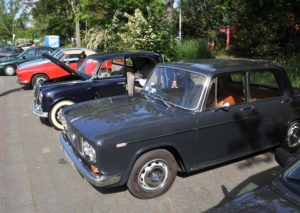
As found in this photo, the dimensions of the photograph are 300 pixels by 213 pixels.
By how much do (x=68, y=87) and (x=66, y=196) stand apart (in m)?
3.41

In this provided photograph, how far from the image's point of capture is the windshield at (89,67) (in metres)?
7.76

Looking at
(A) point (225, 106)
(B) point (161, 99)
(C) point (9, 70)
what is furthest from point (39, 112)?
(C) point (9, 70)

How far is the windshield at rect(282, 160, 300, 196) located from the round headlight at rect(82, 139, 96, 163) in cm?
207

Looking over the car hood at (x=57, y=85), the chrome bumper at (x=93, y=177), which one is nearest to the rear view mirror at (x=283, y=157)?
the chrome bumper at (x=93, y=177)

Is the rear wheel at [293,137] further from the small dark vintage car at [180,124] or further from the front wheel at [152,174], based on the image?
the front wheel at [152,174]

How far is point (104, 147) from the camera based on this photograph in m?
3.72

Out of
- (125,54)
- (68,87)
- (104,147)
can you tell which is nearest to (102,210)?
(104,147)

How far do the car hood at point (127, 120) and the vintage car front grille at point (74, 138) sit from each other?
10cm

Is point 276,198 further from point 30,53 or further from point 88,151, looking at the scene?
point 30,53

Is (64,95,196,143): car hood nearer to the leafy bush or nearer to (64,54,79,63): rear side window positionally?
(64,54,79,63): rear side window

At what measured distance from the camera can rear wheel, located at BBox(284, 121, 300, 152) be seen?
532cm

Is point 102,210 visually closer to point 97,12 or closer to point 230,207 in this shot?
point 230,207

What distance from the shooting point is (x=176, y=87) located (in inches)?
185

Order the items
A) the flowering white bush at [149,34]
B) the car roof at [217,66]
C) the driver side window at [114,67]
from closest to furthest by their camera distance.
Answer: the car roof at [217,66] < the driver side window at [114,67] < the flowering white bush at [149,34]
